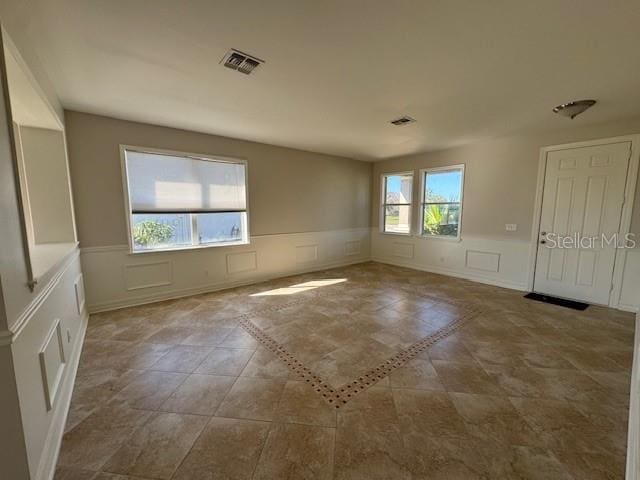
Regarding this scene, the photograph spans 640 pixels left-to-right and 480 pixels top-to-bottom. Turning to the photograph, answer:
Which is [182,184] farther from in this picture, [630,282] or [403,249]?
[630,282]

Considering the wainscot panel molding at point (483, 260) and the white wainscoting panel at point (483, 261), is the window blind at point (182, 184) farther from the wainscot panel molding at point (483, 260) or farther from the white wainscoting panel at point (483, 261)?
the white wainscoting panel at point (483, 261)

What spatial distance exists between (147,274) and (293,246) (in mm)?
2641

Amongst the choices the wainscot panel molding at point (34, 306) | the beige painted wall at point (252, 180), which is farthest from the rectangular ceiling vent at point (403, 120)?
the wainscot panel molding at point (34, 306)

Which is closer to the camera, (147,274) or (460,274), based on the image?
(147,274)

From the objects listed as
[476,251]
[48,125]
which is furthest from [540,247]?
[48,125]

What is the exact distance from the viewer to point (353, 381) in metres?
2.18

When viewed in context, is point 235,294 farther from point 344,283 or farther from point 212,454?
point 212,454

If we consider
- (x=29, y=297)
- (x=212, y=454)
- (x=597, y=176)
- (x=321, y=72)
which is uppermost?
(x=321, y=72)

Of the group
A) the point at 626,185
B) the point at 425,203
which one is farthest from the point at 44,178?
the point at 626,185

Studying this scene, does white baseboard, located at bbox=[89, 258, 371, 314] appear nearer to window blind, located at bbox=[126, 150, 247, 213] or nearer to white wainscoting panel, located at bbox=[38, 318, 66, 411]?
window blind, located at bbox=[126, 150, 247, 213]

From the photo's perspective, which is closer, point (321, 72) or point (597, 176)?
point (321, 72)

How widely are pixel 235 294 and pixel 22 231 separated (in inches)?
122

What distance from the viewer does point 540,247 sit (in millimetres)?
4324

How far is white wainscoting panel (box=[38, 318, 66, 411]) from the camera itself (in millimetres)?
1530
